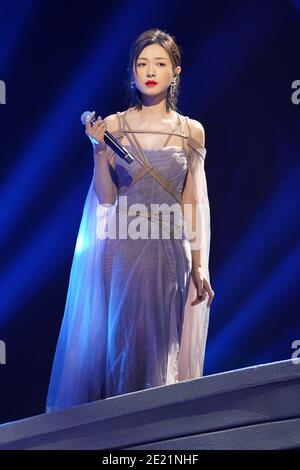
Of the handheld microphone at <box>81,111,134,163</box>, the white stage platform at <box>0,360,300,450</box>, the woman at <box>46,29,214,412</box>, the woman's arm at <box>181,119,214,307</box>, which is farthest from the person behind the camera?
the woman's arm at <box>181,119,214,307</box>

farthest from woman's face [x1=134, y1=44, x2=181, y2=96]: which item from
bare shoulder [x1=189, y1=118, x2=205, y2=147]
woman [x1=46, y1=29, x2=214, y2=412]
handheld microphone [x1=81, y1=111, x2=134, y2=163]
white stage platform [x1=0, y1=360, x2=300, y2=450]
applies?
white stage platform [x1=0, y1=360, x2=300, y2=450]

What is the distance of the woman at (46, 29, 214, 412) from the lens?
3.08 m

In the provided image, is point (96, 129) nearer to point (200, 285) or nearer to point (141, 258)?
point (141, 258)

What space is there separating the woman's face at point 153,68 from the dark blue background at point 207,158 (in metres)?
0.63

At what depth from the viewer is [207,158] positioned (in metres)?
3.97

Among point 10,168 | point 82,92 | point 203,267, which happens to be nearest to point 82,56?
point 82,92

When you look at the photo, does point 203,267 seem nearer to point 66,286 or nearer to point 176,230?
point 176,230

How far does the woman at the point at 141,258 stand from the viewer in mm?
3078

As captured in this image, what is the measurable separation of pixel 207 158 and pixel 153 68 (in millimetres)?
826

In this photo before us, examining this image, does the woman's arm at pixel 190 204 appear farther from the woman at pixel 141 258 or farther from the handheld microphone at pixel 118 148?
the handheld microphone at pixel 118 148

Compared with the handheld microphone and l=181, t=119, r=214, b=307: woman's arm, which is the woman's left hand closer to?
l=181, t=119, r=214, b=307: woman's arm

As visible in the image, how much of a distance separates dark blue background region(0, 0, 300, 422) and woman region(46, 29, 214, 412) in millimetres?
607

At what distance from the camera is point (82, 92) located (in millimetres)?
3812

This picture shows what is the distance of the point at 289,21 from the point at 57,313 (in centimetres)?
137
